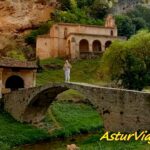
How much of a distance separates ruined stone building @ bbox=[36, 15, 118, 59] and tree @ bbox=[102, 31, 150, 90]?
20.7m

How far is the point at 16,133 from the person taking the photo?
34344 mm

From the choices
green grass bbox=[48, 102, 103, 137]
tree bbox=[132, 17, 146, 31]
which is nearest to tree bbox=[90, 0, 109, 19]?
tree bbox=[132, 17, 146, 31]

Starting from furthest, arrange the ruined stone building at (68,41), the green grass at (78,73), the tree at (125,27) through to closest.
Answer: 1. the tree at (125,27)
2. the ruined stone building at (68,41)
3. the green grass at (78,73)

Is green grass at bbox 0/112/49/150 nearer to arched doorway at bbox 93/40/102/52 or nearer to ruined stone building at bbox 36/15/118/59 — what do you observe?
ruined stone building at bbox 36/15/118/59

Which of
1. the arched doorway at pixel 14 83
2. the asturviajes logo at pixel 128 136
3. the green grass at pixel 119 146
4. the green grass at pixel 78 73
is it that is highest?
the green grass at pixel 78 73

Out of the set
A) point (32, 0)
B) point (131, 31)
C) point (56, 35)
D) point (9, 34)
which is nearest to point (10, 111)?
point (56, 35)

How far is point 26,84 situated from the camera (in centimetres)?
4175

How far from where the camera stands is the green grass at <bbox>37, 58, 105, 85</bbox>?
175 ft

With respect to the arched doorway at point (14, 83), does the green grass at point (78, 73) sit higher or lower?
higher

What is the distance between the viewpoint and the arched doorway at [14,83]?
4138 centimetres

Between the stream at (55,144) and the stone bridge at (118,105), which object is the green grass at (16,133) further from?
the stone bridge at (118,105)

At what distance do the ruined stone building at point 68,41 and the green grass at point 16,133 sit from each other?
28.5m

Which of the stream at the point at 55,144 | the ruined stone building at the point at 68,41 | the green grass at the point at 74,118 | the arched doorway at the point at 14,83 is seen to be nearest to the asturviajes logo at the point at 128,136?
the stream at the point at 55,144

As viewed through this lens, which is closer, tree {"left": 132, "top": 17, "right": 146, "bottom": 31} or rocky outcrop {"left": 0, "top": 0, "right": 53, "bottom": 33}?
rocky outcrop {"left": 0, "top": 0, "right": 53, "bottom": 33}
